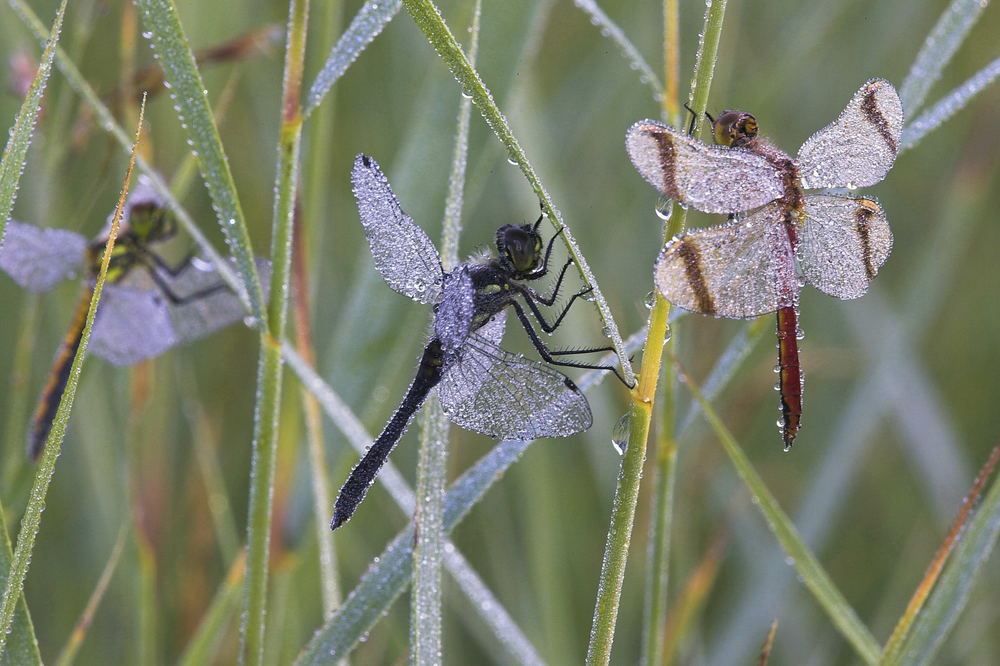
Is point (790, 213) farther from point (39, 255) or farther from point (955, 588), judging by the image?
point (39, 255)

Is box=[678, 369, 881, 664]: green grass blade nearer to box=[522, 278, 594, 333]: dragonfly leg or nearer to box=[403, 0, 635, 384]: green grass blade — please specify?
box=[522, 278, 594, 333]: dragonfly leg

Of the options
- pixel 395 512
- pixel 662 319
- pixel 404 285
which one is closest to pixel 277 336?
pixel 404 285

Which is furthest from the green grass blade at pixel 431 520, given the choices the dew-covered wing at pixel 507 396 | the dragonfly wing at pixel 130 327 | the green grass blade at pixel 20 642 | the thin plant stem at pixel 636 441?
the dragonfly wing at pixel 130 327

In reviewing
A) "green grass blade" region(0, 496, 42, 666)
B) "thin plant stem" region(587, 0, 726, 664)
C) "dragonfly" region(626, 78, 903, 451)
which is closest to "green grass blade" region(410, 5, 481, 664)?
"thin plant stem" region(587, 0, 726, 664)

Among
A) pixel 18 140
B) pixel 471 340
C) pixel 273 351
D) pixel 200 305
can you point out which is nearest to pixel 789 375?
pixel 471 340

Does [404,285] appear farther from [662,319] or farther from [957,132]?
[957,132]

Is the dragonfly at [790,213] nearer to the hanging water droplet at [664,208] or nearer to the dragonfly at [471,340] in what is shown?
the hanging water droplet at [664,208]

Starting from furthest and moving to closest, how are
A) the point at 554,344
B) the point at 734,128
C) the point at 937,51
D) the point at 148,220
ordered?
the point at 554,344, the point at 148,220, the point at 937,51, the point at 734,128
